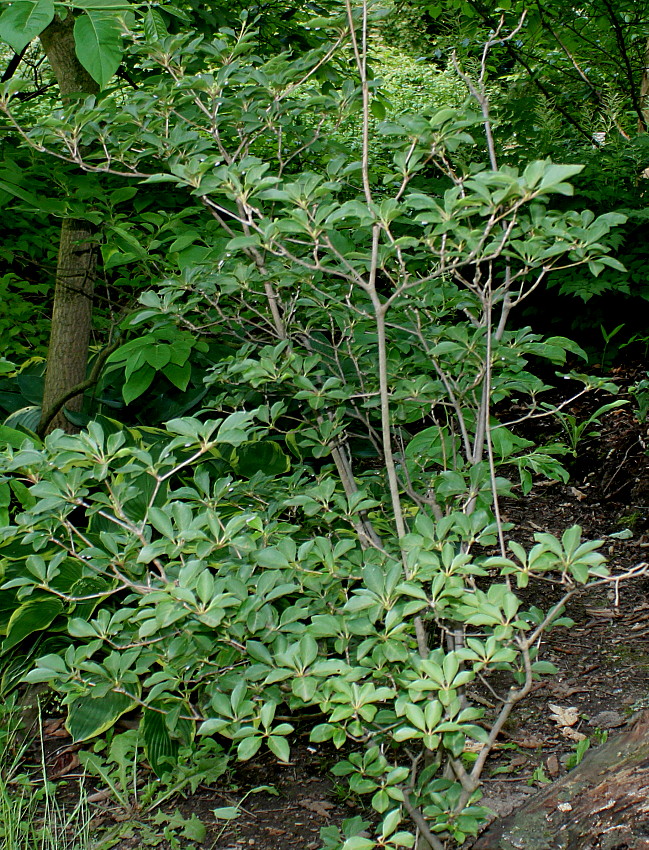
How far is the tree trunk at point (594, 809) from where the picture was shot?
1.35m

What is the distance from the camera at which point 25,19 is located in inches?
56.7

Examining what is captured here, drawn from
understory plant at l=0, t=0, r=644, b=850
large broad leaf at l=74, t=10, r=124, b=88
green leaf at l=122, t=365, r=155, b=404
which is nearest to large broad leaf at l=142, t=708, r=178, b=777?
understory plant at l=0, t=0, r=644, b=850

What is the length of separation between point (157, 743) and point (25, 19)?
5.72 feet

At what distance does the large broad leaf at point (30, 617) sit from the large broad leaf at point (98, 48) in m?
1.53

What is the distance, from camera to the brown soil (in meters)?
1.84

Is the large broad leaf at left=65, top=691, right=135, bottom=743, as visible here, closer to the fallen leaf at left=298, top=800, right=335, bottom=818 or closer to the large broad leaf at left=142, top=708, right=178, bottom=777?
the large broad leaf at left=142, top=708, right=178, bottom=777

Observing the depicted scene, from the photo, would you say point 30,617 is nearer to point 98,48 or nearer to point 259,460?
point 259,460

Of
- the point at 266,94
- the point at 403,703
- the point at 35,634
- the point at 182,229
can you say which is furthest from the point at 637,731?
the point at 182,229

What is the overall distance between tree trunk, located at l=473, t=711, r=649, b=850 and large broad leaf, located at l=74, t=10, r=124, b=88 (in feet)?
5.61

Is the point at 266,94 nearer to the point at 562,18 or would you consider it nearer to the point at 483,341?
the point at 483,341

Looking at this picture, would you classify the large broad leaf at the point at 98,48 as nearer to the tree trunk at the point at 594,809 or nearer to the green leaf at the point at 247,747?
the green leaf at the point at 247,747

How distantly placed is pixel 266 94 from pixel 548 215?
0.79 meters

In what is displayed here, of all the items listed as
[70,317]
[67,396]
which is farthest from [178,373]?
[70,317]

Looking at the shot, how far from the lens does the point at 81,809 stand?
195 centimetres
